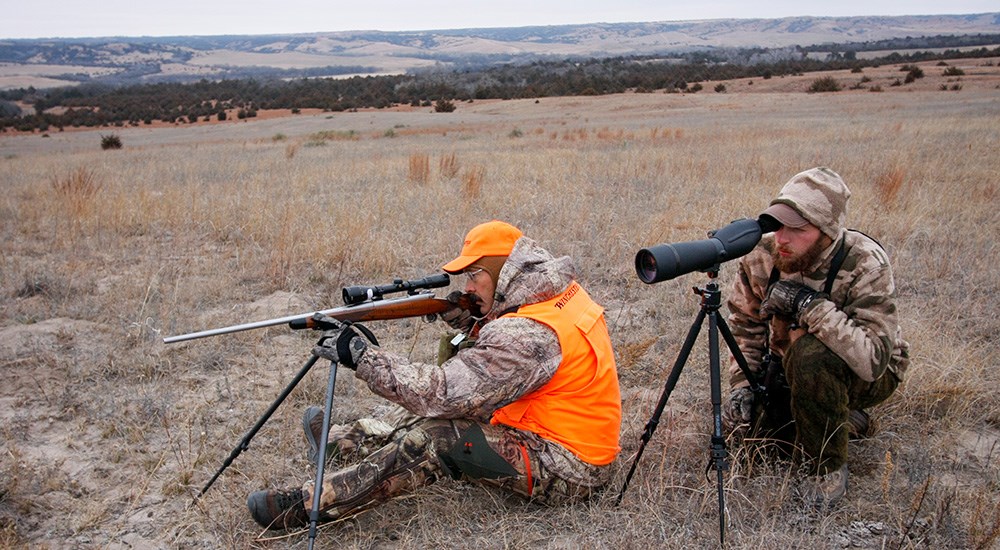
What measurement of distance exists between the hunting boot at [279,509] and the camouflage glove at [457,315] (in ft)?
3.30

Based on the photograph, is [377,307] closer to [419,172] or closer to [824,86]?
[419,172]

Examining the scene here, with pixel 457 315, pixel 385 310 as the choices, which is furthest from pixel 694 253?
pixel 385 310

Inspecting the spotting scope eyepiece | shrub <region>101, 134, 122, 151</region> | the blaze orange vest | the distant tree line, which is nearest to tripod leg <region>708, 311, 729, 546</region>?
the spotting scope eyepiece

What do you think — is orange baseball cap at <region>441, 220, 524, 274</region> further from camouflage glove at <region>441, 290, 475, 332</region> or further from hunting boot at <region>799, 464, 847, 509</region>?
hunting boot at <region>799, 464, 847, 509</region>

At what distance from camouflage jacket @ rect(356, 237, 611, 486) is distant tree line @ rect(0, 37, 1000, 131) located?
39.6 metres

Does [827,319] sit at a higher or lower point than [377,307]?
lower

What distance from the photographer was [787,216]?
10.1 ft

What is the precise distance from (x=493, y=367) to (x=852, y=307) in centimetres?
166

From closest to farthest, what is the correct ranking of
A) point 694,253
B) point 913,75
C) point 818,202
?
point 694,253
point 818,202
point 913,75

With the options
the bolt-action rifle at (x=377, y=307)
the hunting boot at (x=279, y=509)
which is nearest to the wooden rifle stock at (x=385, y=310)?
the bolt-action rifle at (x=377, y=307)

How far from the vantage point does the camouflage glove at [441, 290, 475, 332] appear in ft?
10.2

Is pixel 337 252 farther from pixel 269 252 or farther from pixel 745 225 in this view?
pixel 745 225

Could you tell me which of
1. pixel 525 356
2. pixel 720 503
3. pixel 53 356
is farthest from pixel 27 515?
pixel 720 503

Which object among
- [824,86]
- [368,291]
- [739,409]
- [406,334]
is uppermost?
[824,86]
